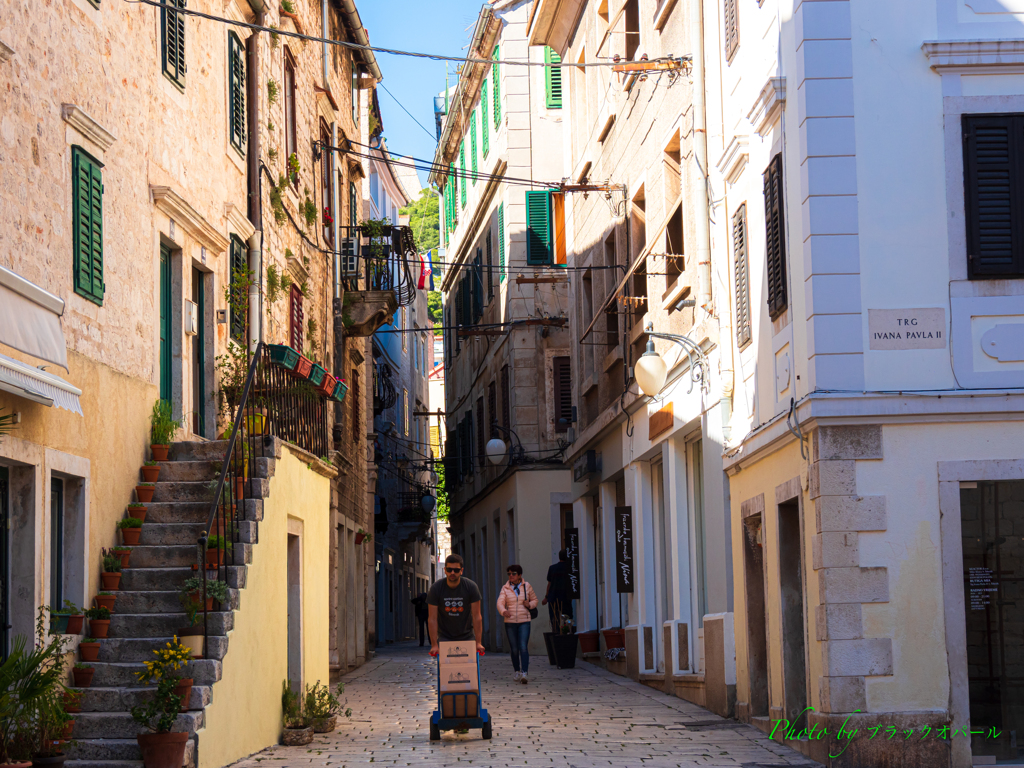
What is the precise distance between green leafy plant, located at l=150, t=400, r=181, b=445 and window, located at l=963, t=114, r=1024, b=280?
7339 mm

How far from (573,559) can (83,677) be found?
47.3 ft

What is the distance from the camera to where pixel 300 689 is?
42.5 ft

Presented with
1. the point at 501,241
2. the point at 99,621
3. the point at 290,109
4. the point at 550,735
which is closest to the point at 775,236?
the point at 550,735

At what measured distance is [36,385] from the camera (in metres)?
8.91

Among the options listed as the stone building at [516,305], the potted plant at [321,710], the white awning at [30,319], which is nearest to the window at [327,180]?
the stone building at [516,305]

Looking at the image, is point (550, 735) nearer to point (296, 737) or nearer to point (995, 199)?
point (296, 737)

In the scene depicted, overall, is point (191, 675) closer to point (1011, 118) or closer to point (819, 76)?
point (819, 76)

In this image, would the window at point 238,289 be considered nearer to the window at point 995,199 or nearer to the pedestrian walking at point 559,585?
the pedestrian walking at point 559,585

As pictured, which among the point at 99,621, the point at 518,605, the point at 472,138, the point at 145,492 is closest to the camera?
the point at 99,621

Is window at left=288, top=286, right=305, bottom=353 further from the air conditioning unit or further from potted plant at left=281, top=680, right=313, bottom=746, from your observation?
→ potted plant at left=281, top=680, right=313, bottom=746

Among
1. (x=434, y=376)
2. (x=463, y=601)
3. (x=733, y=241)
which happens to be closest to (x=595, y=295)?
(x=733, y=241)

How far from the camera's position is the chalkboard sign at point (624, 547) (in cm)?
1873

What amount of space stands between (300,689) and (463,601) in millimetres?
1897

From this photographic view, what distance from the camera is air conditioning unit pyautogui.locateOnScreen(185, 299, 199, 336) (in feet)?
46.0
